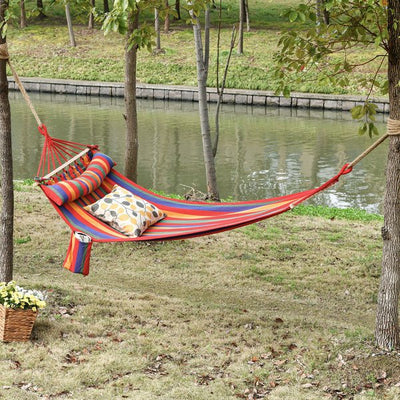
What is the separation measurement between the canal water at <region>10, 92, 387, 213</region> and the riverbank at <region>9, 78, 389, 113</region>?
0.22 metres

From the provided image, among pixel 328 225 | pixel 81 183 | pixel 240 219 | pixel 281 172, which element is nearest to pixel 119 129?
pixel 281 172

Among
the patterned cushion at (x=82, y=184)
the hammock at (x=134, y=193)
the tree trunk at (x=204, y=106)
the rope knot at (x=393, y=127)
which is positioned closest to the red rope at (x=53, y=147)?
the hammock at (x=134, y=193)

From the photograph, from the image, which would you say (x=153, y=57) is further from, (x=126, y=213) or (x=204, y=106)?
(x=126, y=213)

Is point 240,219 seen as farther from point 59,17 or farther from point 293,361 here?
point 59,17

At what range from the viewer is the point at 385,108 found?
538 inches

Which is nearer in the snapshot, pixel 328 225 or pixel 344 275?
pixel 344 275

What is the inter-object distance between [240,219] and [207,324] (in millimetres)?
545

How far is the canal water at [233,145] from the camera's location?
26.6 feet

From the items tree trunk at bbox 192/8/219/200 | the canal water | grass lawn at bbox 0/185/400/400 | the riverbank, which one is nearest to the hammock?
grass lawn at bbox 0/185/400/400

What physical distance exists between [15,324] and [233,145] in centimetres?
800

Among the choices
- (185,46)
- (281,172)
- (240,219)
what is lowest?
(281,172)

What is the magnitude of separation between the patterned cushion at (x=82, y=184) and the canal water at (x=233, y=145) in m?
3.35

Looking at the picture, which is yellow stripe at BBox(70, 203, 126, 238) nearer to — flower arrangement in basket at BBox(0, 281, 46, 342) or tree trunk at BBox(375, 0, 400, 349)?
flower arrangement in basket at BBox(0, 281, 46, 342)

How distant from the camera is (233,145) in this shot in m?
10.8
